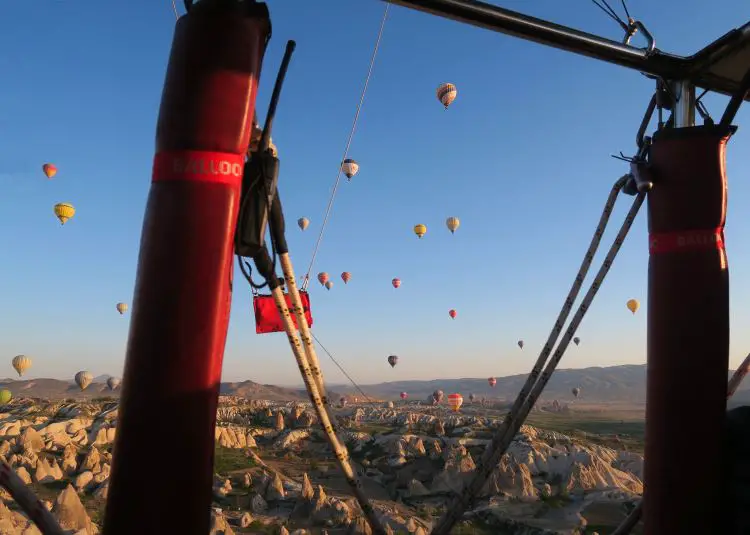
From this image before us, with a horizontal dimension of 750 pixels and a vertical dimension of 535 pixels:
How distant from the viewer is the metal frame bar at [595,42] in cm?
363

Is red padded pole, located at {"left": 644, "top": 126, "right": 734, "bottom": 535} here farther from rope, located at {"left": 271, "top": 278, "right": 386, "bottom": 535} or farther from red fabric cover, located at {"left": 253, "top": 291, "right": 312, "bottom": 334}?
red fabric cover, located at {"left": 253, "top": 291, "right": 312, "bottom": 334}

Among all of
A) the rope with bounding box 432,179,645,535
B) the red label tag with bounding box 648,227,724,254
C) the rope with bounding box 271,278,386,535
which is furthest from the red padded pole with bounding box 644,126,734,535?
the rope with bounding box 271,278,386,535

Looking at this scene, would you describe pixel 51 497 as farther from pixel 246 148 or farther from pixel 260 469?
pixel 246 148

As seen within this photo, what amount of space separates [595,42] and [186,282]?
10.6 feet

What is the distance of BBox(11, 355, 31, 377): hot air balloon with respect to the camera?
198 ft

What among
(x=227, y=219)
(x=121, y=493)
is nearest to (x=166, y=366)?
(x=121, y=493)

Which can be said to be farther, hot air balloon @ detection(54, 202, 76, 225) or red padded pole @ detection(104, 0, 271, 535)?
hot air balloon @ detection(54, 202, 76, 225)

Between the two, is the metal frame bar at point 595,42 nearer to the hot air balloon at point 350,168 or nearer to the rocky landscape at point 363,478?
the rocky landscape at point 363,478

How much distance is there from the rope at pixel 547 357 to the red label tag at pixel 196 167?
2.32 metres

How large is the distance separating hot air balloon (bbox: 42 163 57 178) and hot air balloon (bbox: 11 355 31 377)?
29.7m

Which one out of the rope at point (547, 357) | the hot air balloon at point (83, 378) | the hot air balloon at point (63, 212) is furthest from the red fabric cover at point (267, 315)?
the hot air balloon at point (83, 378)

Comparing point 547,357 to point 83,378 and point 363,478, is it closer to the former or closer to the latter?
point 363,478

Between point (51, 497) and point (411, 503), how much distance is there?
21.2 m

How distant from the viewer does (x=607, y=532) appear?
26.6 metres
